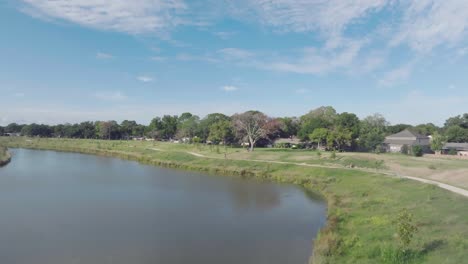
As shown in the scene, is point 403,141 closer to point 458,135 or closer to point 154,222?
point 458,135

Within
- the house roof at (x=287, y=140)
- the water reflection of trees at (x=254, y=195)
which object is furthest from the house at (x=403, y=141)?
the water reflection of trees at (x=254, y=195)

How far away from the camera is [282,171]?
4828cm

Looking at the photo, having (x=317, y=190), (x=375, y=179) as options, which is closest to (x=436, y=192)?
(x=375, y=179)

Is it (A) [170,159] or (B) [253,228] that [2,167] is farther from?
(B) [253,228]

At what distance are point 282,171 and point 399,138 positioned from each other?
168 feet

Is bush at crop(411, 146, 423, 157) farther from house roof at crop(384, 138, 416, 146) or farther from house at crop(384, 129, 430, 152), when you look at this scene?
house at crop(384, 129, 430, 152)

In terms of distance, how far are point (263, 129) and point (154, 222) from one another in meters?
53.2

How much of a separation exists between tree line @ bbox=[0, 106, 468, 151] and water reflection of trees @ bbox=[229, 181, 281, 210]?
31.6 metres

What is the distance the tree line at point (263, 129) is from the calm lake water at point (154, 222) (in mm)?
37554

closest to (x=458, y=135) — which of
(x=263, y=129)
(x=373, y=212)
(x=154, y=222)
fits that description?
(x=263, y=129)

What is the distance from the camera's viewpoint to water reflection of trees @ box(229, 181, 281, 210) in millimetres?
30484

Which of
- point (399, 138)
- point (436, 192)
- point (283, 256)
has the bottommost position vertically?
point (283, 256)

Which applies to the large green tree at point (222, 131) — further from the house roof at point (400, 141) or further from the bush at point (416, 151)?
the bush at point (416, 151)

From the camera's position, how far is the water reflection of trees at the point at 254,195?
30.5 meters
